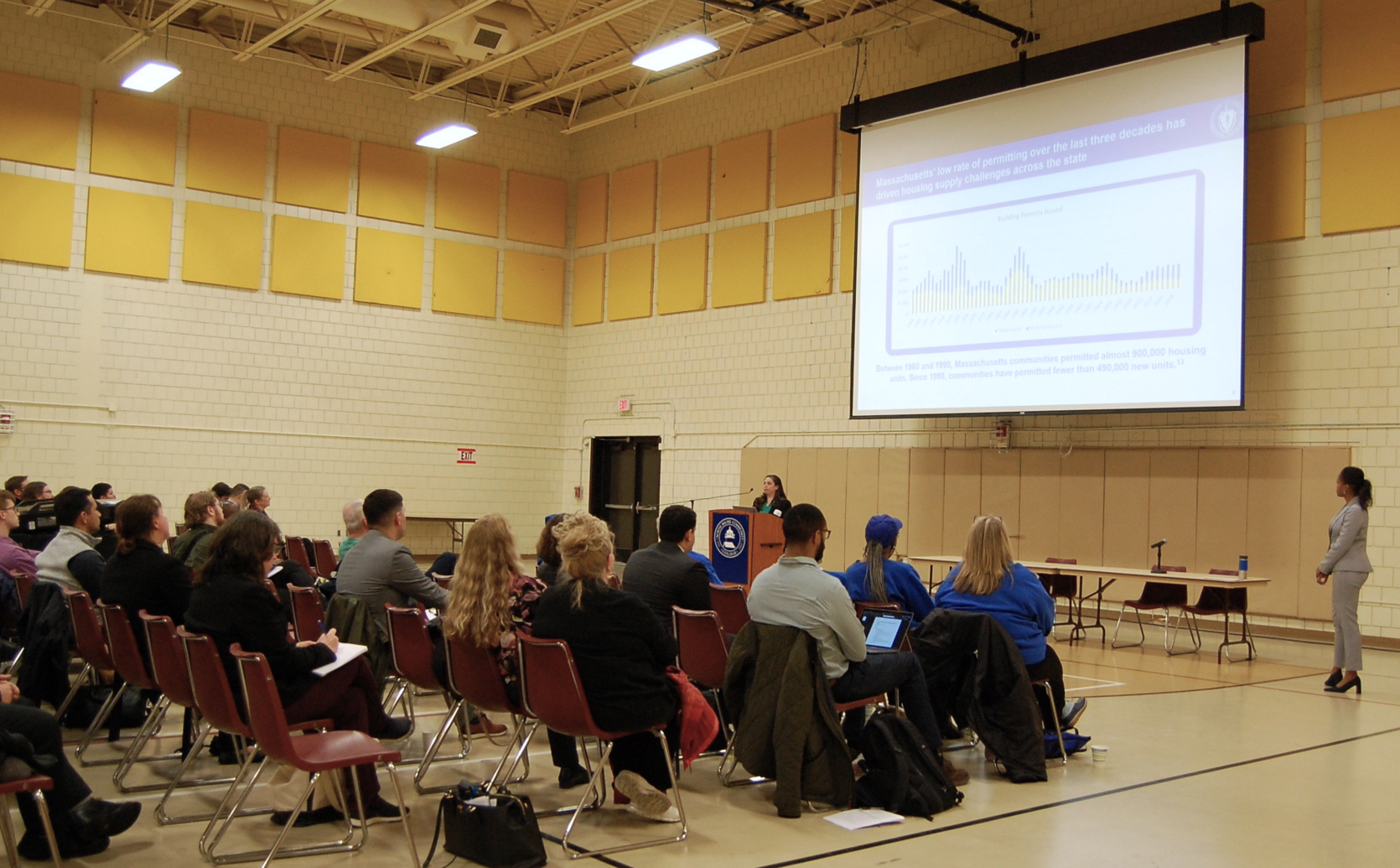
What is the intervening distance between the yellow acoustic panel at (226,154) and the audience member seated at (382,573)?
10.4 meters

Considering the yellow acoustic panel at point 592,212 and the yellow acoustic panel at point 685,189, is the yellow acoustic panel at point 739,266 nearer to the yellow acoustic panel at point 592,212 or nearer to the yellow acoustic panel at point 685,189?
the yellow acoustic panel at point 685,189

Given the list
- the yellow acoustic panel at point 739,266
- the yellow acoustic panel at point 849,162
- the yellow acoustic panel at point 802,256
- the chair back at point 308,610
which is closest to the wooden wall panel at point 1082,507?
the yellow acoustic panel at point 802,256

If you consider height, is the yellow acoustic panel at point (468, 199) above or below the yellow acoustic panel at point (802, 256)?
above

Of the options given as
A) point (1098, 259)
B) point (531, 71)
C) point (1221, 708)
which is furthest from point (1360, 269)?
point (531, 71)

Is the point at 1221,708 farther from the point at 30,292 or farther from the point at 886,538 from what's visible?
the point at 30,292

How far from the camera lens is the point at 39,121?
1278 cm

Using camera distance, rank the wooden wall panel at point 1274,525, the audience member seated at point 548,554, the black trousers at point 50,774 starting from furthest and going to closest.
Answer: the wooden wall panel at point 1274,525, the audience member seated at point 548,554, the black trousers at point 50,774

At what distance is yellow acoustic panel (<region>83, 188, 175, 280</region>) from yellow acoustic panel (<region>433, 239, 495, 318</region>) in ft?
11.2

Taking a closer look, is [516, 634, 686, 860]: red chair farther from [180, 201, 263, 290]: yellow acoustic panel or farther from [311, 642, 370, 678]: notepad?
[180, 201, 263, 290]: yellow acoustic panel

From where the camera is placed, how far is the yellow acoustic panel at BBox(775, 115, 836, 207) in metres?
13.5

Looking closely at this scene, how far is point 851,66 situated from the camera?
44.2 feet

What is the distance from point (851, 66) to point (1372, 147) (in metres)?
5.84

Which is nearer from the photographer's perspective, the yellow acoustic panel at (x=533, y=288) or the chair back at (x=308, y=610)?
the chair back at (x=308, y=610)

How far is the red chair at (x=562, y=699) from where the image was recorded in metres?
3.88
